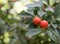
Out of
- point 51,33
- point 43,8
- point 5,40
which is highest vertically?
point 43,8

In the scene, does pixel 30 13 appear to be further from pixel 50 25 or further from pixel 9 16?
pixel 9 16

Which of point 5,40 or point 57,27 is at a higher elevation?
point 57,27

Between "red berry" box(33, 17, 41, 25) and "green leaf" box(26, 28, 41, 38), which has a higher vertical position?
"red berry" box(33, 17, 41, 25)

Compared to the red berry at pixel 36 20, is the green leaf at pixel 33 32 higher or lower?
lower

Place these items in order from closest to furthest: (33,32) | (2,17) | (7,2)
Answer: (33,32) → (2,17) → (7,2)

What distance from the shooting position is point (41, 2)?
3.70ft

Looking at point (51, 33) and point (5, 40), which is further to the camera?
point (5, 40)

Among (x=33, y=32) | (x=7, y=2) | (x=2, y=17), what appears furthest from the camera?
(x=7, y=2)

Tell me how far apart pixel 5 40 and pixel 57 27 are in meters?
0.48

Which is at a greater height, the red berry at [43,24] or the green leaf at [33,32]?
the red berry at [43,24]

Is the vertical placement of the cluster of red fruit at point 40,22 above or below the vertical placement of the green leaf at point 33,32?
above

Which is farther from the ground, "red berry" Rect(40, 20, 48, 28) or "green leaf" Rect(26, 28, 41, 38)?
"red berry" Rect(40, 20, 48, 28)

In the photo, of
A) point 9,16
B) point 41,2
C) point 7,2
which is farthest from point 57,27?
point 7,2

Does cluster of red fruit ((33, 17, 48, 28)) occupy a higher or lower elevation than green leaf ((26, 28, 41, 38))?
higher
